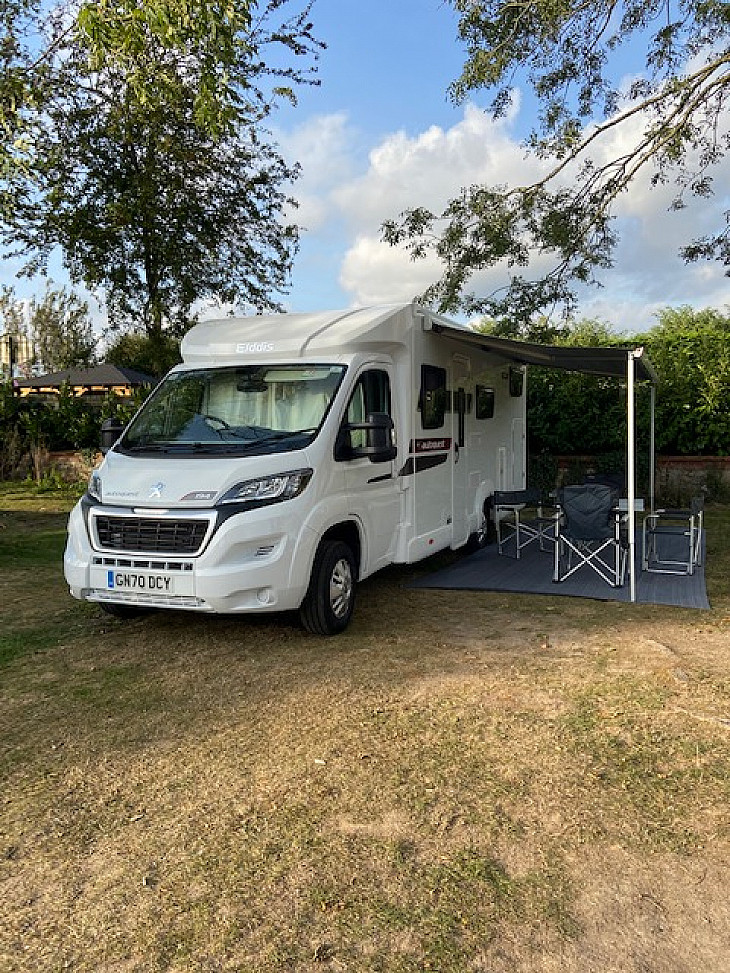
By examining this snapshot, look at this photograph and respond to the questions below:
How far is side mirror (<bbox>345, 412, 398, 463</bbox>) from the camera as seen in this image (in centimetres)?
594

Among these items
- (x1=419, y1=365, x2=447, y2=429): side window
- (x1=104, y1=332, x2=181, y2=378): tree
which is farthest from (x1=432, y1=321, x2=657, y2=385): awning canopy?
(x1=104, y1=332, x2=181, y2=378): tree

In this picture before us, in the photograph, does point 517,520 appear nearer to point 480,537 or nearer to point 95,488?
point 480,537

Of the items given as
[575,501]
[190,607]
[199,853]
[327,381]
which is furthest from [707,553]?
[199,853]

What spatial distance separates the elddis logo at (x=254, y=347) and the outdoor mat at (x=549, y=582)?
9.02ft

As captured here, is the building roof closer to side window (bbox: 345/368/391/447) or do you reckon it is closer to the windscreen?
the windscreen

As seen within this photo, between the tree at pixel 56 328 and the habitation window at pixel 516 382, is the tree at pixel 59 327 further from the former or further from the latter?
the habitation window at pixel 516 382

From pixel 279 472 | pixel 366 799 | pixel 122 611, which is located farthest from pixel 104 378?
pixel 366 799

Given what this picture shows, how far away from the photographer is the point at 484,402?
9.23m

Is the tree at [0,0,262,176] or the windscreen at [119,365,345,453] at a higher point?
the tree at [0,0,262,176]

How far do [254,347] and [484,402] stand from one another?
357 centimetres

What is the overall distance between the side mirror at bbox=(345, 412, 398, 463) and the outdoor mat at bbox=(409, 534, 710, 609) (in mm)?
2066

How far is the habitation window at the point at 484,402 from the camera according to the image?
901 cm

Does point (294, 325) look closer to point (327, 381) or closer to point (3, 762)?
point (327, 381)

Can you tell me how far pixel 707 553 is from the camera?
9.30 metres
